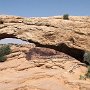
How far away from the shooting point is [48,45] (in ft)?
85.0

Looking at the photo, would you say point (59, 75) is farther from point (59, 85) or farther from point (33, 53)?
point (33, 53)

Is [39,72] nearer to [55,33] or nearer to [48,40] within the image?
[48,40]

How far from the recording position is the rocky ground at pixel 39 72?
15273 millimetres

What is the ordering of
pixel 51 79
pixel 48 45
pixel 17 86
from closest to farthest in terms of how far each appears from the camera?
pixel 17 86
pixel 51 79
pixel 48 45

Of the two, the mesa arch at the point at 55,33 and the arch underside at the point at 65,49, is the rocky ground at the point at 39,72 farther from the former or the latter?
the mesa arch at the point at 55,33

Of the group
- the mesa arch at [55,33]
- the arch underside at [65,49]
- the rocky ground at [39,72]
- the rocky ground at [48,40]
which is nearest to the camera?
the rocky ground at [39,72]

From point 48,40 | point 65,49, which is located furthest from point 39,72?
point 65,49

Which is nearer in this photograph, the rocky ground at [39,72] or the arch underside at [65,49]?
the rocky ground at [39,72]

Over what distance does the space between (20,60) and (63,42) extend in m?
5.44

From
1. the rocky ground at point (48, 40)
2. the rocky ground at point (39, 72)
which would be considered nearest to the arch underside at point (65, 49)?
the rocky ground at point (48, 40)

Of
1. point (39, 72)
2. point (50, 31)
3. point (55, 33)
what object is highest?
point (50, 31)

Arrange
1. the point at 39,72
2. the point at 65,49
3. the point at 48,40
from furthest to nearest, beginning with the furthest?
the point at 65,49, the point at 48,40, the point at 39,72

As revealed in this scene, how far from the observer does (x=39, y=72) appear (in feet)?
57.2

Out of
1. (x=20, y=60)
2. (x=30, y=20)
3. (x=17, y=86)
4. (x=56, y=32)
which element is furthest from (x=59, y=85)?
(x=30, y=20)
